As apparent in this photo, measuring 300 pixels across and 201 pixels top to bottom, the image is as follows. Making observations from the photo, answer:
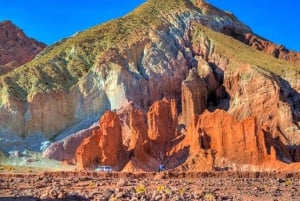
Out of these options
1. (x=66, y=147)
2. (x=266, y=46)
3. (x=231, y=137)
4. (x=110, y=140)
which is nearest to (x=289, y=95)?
(x=231, y=137)

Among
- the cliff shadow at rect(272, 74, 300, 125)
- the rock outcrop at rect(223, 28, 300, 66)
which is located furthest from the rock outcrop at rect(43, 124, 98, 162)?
the rock outcrop at rect(223, 28, 300, 66)

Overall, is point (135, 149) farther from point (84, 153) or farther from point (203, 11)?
point (203, 11)

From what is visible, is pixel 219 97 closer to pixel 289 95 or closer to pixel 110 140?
pixel 289 95

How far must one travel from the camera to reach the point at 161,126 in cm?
8088

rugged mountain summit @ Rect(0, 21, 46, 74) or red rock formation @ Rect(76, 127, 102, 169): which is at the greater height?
rugged mountain summit @ Rect(0, 21, 46, 74)

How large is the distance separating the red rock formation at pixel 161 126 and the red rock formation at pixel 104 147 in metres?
5.27

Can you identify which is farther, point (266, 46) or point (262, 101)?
point (266, 46)

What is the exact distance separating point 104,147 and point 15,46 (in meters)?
91.0

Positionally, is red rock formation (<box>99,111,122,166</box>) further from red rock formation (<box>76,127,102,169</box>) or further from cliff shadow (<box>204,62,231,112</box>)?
cliff shadow (<box>204,62,231,112</box>)

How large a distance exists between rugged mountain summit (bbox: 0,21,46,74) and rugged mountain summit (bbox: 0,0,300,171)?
1323 inches

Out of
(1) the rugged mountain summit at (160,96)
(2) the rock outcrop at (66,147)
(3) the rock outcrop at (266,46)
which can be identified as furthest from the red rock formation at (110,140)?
(3) the rock outcrop at (266,46)

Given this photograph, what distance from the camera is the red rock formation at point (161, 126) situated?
259ft

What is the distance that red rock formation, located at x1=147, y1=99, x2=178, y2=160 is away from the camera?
7888cm

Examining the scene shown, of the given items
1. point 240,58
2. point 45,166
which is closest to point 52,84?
point 45,166
